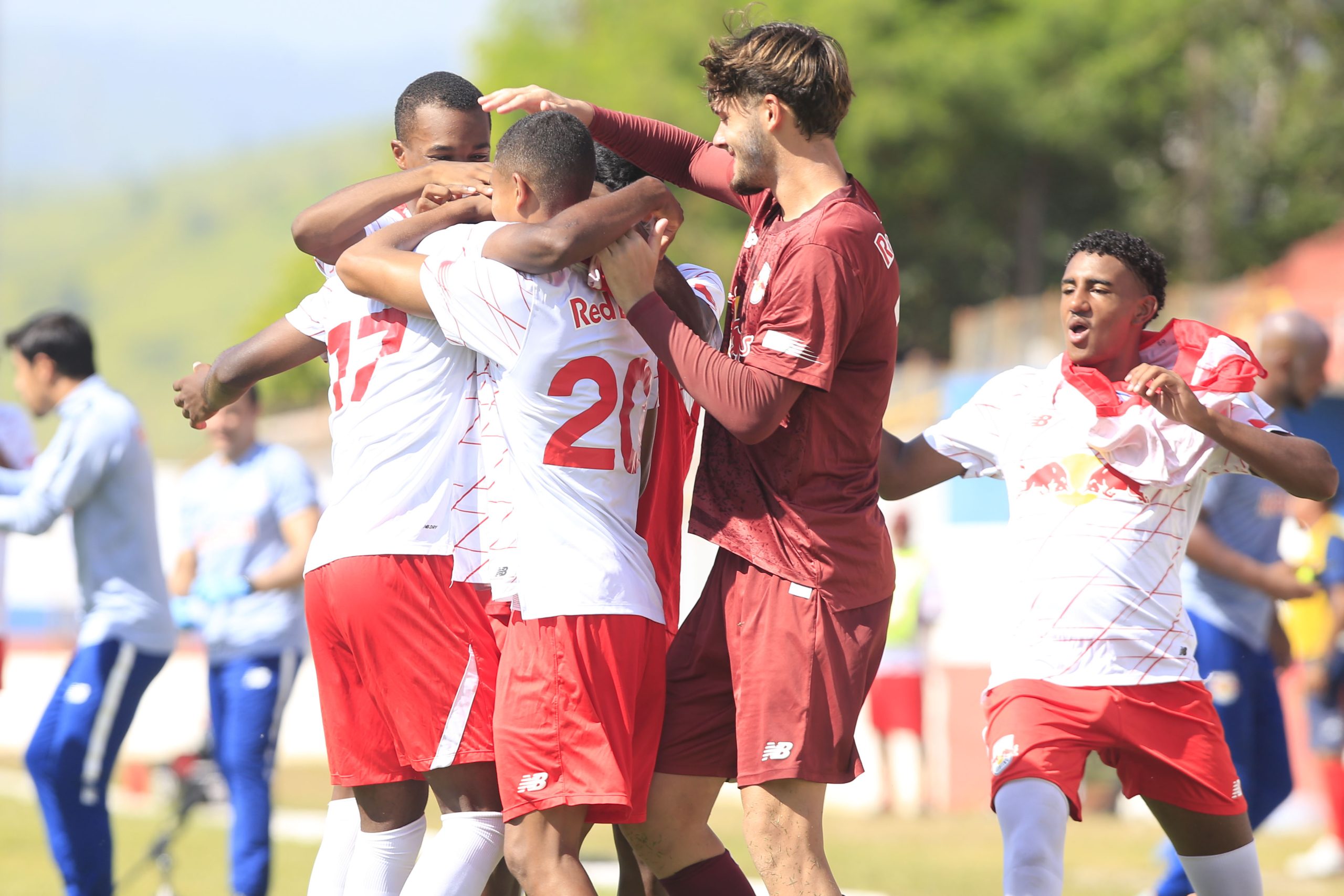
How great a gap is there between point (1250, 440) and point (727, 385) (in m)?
1.50

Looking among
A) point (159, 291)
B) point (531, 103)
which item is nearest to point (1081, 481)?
point (531, 103)

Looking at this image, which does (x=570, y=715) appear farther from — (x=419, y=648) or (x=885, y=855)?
(x=885, y=855)

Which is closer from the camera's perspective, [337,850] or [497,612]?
[497,612]

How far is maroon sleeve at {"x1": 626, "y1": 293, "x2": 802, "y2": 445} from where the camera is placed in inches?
141

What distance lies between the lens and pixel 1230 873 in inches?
168

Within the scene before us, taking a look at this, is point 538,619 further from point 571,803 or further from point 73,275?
point 73,275

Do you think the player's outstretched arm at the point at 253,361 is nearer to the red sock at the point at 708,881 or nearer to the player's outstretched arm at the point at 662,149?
the player's outstretched arm at the point at 662,149

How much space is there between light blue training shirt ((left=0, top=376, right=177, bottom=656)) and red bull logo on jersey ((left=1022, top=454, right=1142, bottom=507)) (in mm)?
3713

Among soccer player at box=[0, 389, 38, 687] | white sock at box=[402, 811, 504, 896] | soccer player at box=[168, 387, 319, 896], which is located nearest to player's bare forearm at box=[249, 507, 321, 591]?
soccer player at box=[168, 387, 319, 896]

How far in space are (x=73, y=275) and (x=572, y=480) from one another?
192509 millimetres

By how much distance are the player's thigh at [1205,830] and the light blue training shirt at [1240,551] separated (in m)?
2.51

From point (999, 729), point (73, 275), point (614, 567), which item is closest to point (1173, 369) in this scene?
point (999, 729)

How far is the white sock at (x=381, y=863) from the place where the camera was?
4109 millimetres

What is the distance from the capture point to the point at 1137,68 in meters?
34.1
